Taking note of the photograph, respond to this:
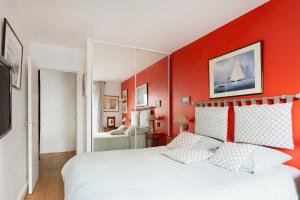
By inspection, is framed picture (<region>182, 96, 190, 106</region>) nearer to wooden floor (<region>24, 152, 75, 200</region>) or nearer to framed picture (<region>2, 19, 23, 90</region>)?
wooden floor (<region>24, 152, 75, 200</region>)

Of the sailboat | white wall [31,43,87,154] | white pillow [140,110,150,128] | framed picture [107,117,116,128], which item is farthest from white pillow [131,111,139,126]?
the sailboat

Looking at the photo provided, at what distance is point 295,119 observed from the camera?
6.38 ft

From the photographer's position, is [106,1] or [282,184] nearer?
[282,184]

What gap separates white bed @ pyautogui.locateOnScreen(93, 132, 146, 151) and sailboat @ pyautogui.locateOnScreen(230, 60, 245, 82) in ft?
6.51

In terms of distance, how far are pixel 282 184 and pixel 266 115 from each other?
72 centimetres

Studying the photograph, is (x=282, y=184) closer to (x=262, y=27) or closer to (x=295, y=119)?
(x=295, y=119)

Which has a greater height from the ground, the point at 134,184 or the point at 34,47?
the point at 34,47

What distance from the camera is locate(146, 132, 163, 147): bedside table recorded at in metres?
3.78

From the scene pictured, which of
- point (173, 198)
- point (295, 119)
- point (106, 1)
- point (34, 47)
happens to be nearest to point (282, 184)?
point (295, 119)

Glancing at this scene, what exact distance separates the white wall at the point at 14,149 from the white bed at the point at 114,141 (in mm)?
1108

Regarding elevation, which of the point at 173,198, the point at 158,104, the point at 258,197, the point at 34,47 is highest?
the point at 34,47

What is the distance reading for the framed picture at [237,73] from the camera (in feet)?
7.50

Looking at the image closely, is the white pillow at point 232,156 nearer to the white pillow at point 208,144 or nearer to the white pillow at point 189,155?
the white pillow at point 189,155

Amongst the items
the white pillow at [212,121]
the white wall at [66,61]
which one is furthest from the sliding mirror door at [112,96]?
the white pillow at [212,121]
